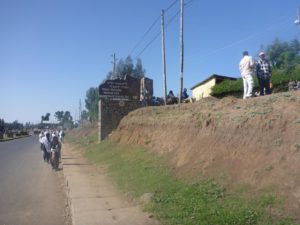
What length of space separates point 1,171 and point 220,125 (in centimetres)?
1067

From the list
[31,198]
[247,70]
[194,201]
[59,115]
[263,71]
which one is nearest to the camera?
[194,201]

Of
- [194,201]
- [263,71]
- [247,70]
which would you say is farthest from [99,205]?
[263,71]

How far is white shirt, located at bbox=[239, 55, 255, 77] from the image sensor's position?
41.6 ft

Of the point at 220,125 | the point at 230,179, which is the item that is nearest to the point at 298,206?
the point at 230,179

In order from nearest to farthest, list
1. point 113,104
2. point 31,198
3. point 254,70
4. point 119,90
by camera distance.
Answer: point 31,198, point 254,70, point 113,104, point 119,90

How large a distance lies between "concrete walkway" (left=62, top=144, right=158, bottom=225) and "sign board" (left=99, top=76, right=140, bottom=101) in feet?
47.8

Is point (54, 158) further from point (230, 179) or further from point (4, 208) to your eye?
point (230, 179)

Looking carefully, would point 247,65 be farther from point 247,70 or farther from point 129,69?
point 129,69

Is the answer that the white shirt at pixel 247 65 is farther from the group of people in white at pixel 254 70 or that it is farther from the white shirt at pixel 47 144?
the white shirt at pixel 47 144

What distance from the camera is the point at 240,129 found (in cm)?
975

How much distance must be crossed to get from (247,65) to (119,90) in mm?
16897

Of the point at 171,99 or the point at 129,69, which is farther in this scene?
the point at 129,69

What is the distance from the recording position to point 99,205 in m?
9.68

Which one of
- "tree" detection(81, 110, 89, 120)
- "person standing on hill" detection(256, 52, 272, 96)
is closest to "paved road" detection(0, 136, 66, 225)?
"person standing on hill" detection(256, 52, 272, 96)
